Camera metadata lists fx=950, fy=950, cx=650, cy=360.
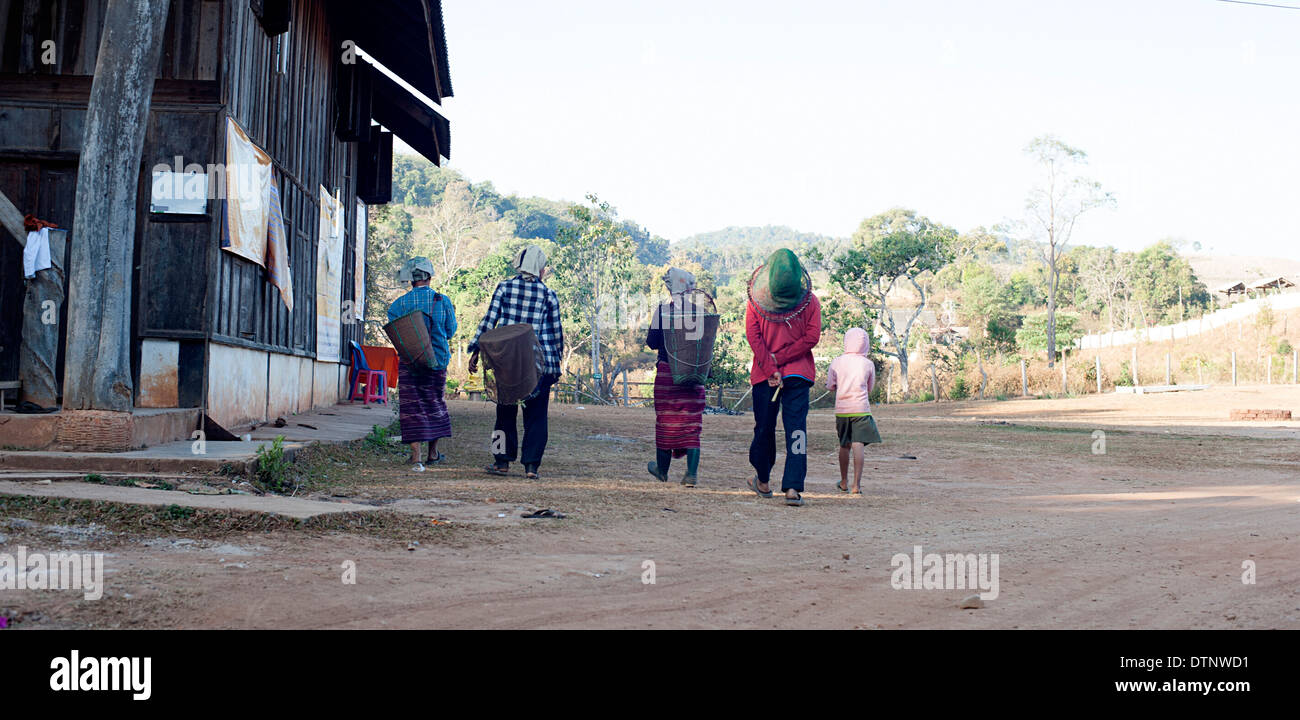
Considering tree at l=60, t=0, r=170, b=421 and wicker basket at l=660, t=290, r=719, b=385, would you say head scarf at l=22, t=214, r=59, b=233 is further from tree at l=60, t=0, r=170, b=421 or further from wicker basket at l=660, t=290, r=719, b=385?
wicker basket at l=660, t=290, r=719, b=385

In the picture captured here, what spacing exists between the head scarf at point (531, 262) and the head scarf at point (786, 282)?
2031mm

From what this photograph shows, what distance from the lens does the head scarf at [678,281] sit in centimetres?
807

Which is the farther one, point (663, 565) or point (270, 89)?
point (270, 89)

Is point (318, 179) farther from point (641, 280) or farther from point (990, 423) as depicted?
point (641, 280)

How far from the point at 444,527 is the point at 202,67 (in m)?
5.37

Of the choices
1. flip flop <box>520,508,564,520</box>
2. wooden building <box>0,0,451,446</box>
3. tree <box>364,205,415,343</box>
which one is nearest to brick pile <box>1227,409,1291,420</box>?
wooden building <box>0,0,451,446</box>

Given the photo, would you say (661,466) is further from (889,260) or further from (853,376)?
(889,260)

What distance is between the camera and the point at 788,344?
741 centimetres

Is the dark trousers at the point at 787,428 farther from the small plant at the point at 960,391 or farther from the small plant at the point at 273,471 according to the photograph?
the small plant at the point at 960,391

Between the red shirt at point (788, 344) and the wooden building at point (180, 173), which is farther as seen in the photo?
the wooden building at point (180, 173)

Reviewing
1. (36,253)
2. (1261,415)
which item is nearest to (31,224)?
(36,253)

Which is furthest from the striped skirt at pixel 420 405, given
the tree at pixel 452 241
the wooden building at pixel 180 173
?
the tree at pixel 452 241

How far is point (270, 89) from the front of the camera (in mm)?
10422
